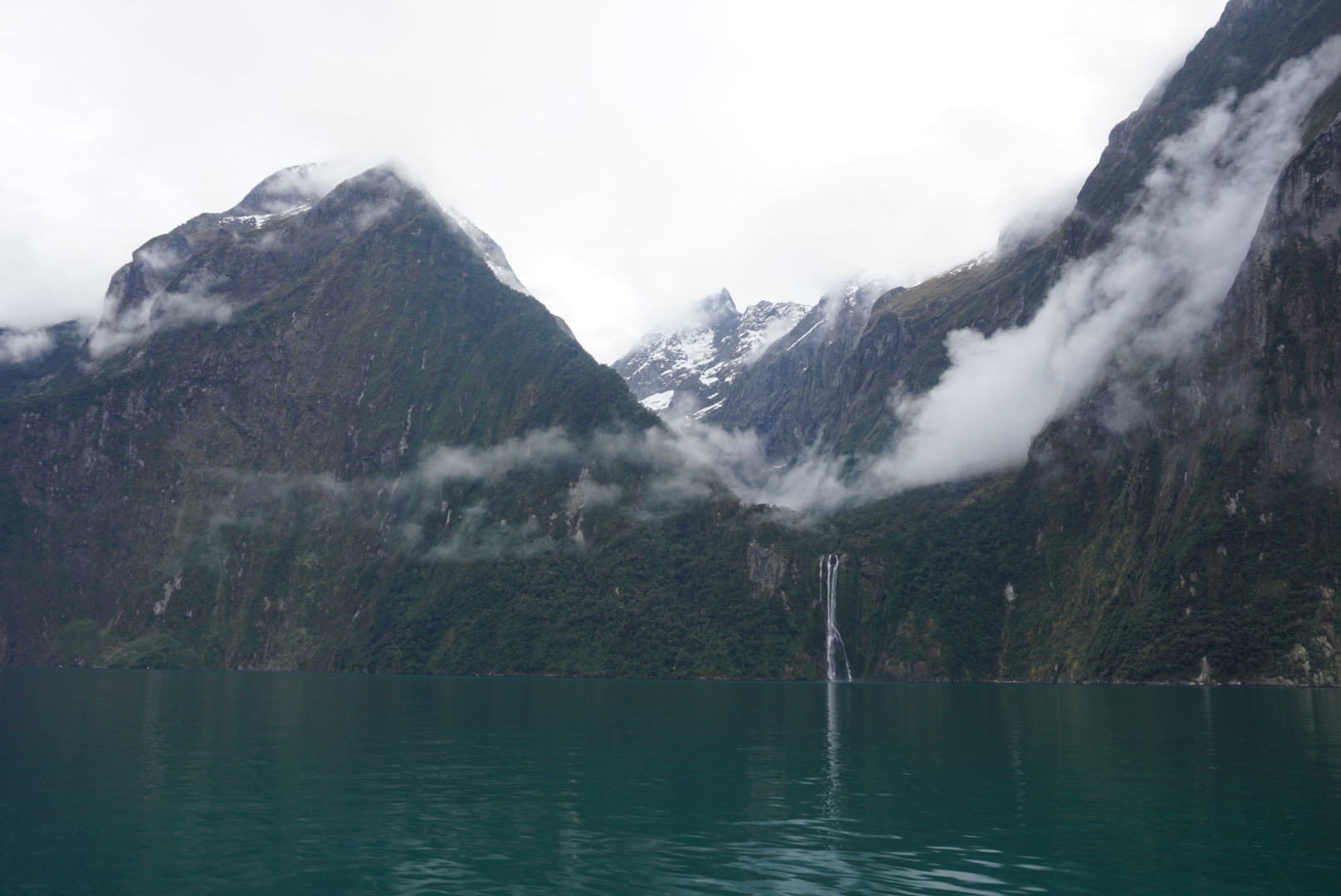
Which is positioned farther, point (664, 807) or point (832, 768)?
point (832, 768)

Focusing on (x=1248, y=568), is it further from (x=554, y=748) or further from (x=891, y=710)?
(x=554, y=748)

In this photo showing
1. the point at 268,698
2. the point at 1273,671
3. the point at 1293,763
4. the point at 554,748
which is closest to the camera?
the point at 1293,763

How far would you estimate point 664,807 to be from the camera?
44.0 metres

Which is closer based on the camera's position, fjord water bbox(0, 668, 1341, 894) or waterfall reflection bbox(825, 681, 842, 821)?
fjord water bbox(0, 668, 1341, 894)

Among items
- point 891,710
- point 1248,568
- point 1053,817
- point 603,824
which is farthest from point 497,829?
point 1248,568

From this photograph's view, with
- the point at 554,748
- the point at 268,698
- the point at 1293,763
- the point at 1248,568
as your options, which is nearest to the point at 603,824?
the point at 554,748

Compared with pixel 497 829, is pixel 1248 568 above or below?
above

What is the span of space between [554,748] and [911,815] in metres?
32.8

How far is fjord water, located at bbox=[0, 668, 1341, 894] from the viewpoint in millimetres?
31562

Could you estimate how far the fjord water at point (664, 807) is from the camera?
104 ft

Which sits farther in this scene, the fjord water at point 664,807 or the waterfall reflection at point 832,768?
the waterfall reflection at point 832,768

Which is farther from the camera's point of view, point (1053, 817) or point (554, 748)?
point (554, 748)

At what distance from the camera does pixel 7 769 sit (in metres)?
52.4

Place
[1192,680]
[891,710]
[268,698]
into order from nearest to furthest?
[891,710] < [268,698] < [1192,680]
